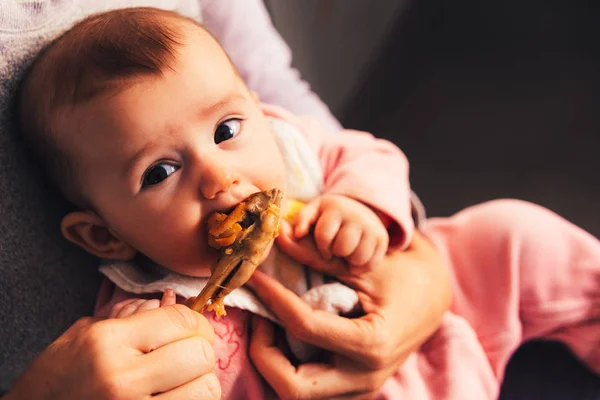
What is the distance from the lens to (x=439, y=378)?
71 centimetres

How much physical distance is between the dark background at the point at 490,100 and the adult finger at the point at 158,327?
2.51ft

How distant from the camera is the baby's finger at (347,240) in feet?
2.08

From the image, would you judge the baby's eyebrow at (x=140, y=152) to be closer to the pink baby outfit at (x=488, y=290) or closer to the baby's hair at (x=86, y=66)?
the baby's hair at (x=86, y=66)

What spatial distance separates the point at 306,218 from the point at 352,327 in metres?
0.14

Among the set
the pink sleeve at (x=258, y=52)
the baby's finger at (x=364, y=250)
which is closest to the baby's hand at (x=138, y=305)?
the baby's finger at (x=364, y=250)

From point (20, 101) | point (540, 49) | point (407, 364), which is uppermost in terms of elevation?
point (540, 49)

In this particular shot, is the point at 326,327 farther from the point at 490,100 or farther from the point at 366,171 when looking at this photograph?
the point at 490,100

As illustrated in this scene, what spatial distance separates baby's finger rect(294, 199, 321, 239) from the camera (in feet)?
2.16

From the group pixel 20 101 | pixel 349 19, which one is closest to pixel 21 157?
pixel 20 101

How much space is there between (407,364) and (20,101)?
1.88 feet

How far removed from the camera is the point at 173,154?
57cm

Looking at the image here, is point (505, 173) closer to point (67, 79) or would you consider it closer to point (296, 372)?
point (296, 372)

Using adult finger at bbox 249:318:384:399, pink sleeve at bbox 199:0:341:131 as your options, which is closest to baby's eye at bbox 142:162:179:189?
adult finger at bbox 249:318:384:399

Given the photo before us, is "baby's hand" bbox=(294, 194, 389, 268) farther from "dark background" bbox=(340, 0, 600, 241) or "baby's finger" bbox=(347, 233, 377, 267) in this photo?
"dark background" bbox=(340, 0, 600, 241)
